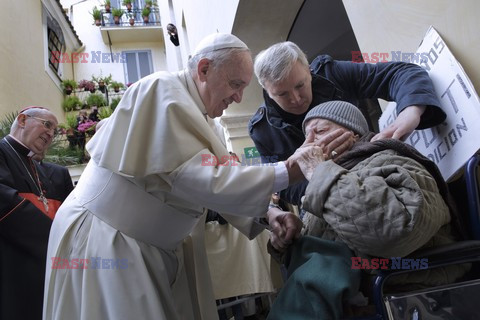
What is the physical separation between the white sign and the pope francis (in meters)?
0.55

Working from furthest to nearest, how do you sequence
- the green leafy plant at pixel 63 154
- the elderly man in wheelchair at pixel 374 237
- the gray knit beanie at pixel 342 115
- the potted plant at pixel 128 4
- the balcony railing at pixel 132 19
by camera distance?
the potted plant at pixel 128 4 < the balcony railing at pixel 132 19 < the green leafy plant at pixel 63 154 < the gray knit beanie at pixel 342 115 < the elderly man in wheelchair at pixel 374 237

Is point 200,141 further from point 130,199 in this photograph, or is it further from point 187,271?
point 187,271

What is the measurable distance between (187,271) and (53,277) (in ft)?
1.91

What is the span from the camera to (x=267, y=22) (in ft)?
14.9

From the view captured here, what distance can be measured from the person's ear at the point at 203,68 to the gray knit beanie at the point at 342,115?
0.46m

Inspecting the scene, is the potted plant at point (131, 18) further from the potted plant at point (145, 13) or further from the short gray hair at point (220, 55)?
the short gray hair at point (220, 55)

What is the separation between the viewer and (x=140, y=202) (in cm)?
136

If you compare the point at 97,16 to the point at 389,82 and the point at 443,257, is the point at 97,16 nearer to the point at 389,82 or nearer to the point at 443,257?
the point at 389,82

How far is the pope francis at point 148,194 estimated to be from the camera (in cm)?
121

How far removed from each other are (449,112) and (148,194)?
1.21 metres
